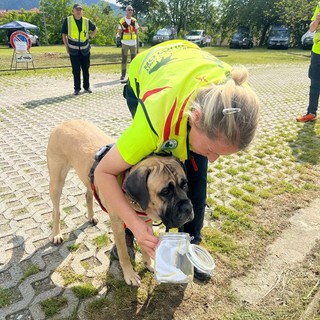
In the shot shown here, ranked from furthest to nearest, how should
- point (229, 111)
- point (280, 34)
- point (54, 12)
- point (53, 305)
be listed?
point (54, 12), point (280, 34), point (53, 305), point (229, 111)

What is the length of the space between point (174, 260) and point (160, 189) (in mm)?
554

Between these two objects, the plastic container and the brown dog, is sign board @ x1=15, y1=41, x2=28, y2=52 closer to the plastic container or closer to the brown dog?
the brown dog

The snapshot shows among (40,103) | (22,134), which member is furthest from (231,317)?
(40,103)

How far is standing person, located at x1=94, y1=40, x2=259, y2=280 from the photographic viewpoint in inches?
74.1

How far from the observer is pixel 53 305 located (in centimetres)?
276

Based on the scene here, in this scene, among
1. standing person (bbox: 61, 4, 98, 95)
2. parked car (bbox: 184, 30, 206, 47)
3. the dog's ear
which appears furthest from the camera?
parked car (bbox: 184, 30, 206, 47)

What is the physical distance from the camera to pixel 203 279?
3035mm

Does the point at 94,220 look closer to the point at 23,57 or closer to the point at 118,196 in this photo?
the point at 118,196

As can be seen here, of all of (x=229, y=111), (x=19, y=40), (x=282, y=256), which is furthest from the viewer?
(x=19, y=40)

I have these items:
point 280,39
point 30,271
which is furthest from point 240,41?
point 30,271

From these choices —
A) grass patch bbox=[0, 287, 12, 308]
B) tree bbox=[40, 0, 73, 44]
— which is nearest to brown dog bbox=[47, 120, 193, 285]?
grass patch bbox=[0, 287, 12, 308]

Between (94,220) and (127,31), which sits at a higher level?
(127,31)

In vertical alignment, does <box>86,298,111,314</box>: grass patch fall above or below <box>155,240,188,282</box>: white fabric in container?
below

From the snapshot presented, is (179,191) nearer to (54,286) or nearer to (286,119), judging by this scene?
(54,286)
